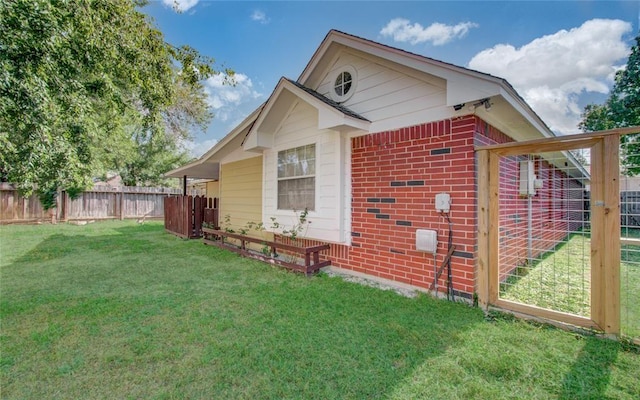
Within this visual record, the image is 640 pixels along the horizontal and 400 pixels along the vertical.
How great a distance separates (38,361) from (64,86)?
321 cm

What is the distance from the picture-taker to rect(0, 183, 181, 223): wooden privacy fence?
40.3 feet

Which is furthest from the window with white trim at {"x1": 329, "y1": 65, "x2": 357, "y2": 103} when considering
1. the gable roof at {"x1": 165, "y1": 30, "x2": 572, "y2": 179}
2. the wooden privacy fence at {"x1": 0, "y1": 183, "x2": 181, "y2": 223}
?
the wooden privacy fence at {"x1": 0, "y1": 183, "x2": 181, "y2": 223}

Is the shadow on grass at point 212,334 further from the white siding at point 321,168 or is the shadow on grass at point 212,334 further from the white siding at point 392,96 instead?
the white siding at point 392,96

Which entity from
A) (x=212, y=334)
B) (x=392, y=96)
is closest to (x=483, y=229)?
(x=392, y=96)

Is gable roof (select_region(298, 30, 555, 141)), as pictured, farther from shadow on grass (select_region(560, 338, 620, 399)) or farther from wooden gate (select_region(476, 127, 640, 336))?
shadow on grass (select_region(560, 338, 620, 399))

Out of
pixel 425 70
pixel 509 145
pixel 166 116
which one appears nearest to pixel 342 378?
pixel 509 145

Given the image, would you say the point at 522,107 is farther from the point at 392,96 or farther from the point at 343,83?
the point at 343,83

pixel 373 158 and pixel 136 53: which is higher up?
pixel 136 53

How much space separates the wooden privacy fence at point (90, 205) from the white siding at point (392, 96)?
15.2 m

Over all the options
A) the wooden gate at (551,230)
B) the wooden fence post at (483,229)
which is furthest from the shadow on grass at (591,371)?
the wooden fence post at (483,229)

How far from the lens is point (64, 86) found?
3.63m

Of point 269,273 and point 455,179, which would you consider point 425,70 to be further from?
point 269,273

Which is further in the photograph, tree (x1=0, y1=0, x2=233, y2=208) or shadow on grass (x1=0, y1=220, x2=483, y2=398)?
tree (x1=0, y1=0, x2=233, y2=208)

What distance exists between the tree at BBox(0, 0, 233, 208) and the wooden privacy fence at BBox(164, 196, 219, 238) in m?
5.37
